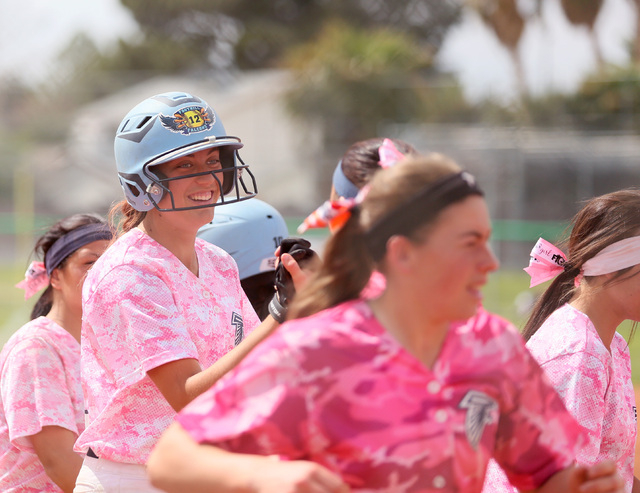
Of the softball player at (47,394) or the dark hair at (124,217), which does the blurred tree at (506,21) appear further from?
the dark hair at (124,217)

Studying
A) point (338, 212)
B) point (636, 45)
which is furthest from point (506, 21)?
point (338, 212)

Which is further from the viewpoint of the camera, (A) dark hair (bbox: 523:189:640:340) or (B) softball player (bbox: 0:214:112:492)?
(B) softball player (bbox: 0:214:112:492)

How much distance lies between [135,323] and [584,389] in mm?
1463

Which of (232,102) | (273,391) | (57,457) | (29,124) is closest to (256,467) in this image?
(273,391)

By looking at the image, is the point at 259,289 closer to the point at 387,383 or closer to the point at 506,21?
the point at 387,383

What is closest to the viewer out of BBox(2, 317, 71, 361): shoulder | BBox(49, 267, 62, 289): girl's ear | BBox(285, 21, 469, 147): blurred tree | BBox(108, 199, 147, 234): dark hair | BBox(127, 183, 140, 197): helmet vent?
BBox(127, 183, 140, 197): helmet vent

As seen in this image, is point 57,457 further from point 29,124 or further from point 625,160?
point 29,124

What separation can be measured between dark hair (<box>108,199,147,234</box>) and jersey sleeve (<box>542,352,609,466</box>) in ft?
5.03

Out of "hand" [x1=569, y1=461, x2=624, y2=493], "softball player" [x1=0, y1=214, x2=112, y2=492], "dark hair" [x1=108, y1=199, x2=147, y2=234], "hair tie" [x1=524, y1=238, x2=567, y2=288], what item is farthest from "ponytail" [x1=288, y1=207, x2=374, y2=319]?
"softball player" [x1=0, y1=214, x2=112, y2=492]

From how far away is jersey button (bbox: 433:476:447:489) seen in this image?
1.95m

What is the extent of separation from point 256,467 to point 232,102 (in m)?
36.7

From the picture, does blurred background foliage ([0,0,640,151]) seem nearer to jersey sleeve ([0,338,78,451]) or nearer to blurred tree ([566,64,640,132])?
blurred tree ([566,64,640,132])

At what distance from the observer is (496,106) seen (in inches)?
1059

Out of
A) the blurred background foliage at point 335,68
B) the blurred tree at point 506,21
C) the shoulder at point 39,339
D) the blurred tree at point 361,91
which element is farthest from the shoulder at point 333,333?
the blurred tree at point 506,21
